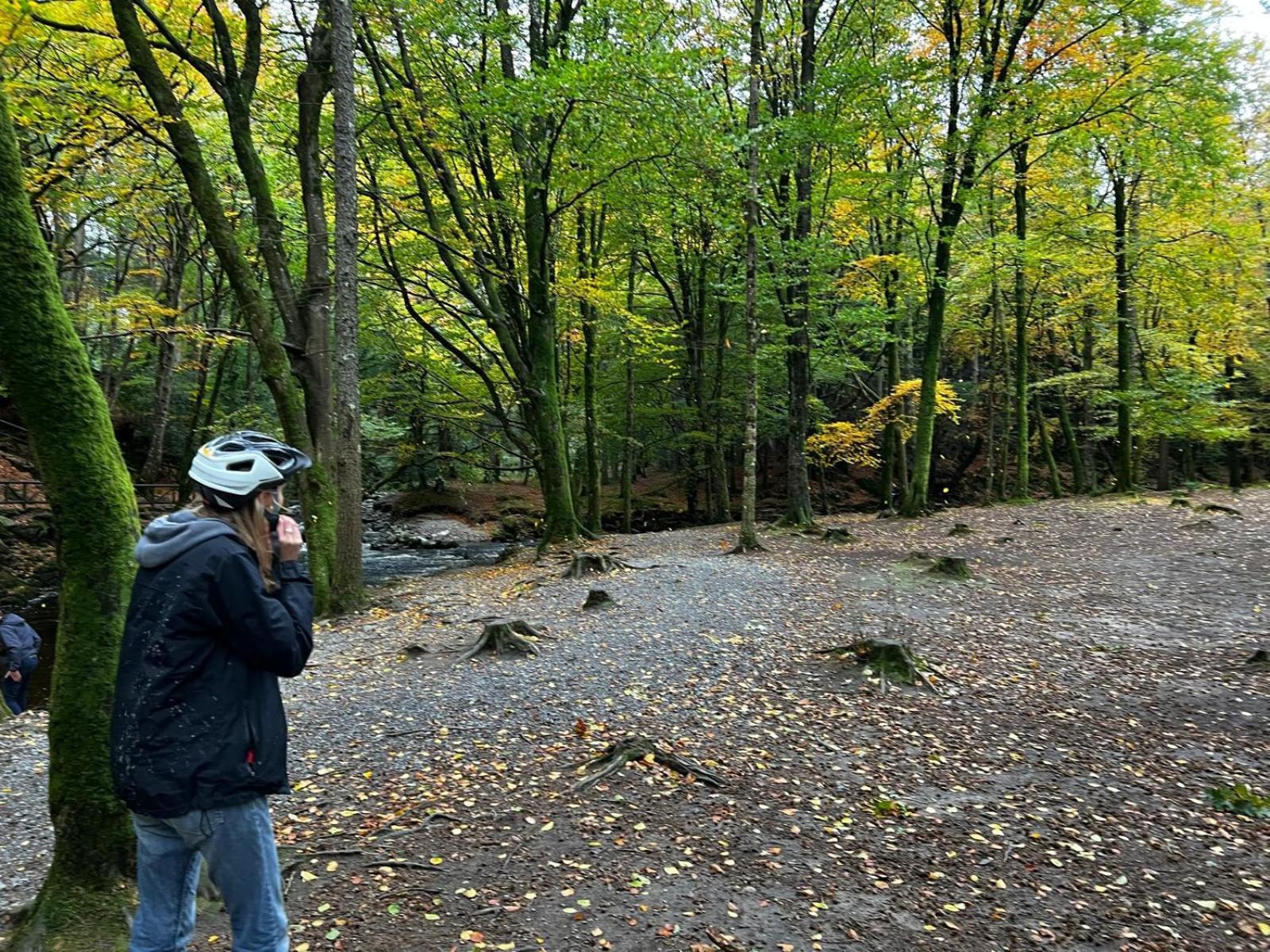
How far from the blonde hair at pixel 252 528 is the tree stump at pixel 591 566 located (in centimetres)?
1023

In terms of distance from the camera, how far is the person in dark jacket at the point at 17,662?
8.61 meters

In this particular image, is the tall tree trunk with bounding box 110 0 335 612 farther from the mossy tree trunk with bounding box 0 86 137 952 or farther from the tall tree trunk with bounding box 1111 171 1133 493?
the tall tree trunk with bounding box 1111 171 1133 493

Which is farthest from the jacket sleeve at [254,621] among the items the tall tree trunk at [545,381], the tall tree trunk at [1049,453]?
the tall tree trunk at [1049,453]

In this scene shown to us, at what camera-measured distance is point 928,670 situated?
269 inches

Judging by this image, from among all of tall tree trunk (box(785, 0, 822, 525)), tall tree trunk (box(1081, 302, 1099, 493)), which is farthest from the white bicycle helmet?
tall tree trunk (box(1081, 302, 1099, 493))

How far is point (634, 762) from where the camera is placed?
15.9ft

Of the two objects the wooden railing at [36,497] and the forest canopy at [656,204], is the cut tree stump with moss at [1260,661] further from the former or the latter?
the wooden railing at [36,497]

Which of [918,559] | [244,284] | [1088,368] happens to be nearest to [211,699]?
[244,284]

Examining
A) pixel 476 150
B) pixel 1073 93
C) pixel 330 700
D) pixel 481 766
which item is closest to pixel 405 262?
pixel 476 150

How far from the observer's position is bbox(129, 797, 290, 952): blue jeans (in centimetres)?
209

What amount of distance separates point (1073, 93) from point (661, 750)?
16313mm

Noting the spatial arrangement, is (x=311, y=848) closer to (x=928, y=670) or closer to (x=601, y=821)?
(x=601, y=821)

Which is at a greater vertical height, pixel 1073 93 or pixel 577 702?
pixel 1073 93

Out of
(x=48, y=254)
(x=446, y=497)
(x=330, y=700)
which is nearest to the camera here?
(x=48, y=254)
